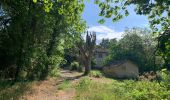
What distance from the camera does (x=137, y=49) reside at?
230 feet

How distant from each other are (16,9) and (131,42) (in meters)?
46.5

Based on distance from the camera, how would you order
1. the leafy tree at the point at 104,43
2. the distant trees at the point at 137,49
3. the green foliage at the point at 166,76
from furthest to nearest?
1. the leafy tree at the point at 104,43
2. the distant trees at the point at 137,49
3. the green foliage at the point at 166,76

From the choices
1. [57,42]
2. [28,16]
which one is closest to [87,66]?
[57,42]

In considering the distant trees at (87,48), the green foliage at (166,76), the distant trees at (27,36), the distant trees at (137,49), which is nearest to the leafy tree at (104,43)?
the distant trees at (137,49)

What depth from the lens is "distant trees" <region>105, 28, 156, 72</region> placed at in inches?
2621

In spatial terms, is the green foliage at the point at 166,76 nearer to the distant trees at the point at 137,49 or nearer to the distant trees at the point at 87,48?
the distant trees at the point at 87,48

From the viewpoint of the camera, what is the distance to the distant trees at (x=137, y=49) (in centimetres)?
6656

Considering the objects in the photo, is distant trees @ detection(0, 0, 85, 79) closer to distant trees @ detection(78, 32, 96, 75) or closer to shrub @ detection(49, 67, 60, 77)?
shrub @ detection(49, 67, 60, 77)

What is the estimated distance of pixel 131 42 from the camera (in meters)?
73.5

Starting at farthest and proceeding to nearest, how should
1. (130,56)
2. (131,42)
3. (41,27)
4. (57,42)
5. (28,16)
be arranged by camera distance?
(131,42)
(130,56)
(57,42)
(41,27)
(28,16)

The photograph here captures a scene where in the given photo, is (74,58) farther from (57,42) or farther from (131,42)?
(57,42)

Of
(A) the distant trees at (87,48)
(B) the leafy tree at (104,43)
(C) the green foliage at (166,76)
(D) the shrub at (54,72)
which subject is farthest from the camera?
(B) the leafy tree at (104,43)

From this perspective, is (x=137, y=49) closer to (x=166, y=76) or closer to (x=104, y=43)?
(x=166, y=76)

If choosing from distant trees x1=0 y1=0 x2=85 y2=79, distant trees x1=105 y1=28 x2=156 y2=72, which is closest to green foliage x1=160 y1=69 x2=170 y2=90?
distant trees x1=0 y1=0 x2=85 y2=79
